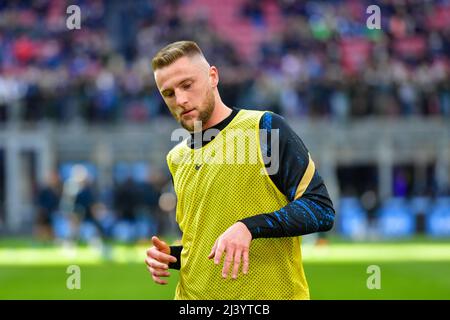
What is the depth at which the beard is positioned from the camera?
4.80m

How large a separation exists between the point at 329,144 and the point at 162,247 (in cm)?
2638

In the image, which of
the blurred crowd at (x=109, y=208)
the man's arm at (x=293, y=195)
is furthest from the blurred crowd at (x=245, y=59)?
the man's arm at (x=293, y=195)

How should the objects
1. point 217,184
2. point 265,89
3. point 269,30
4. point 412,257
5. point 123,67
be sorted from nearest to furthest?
point 217,184 → point 412,257 → point 265,89 → point 123,67 → point 269,30

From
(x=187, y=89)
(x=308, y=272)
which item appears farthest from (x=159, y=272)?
(x=308, y=272)

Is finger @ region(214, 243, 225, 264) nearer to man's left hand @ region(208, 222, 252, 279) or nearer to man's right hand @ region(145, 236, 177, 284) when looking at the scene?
man's left hand @ region(208, 222, 252, 279)

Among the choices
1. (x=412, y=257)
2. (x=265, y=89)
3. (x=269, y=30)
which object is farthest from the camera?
(x=269, y=30)

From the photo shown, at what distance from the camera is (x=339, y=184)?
30.9 meters

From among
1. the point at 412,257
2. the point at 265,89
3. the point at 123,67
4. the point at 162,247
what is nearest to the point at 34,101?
the point at 123,67

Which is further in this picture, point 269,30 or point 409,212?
point 269,30

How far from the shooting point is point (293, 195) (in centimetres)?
461

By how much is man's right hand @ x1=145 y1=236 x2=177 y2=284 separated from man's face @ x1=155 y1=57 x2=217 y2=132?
2.01 feet

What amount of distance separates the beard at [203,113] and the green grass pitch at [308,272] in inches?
329

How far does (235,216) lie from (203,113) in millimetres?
538

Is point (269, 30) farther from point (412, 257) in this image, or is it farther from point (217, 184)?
point (217, 184)
